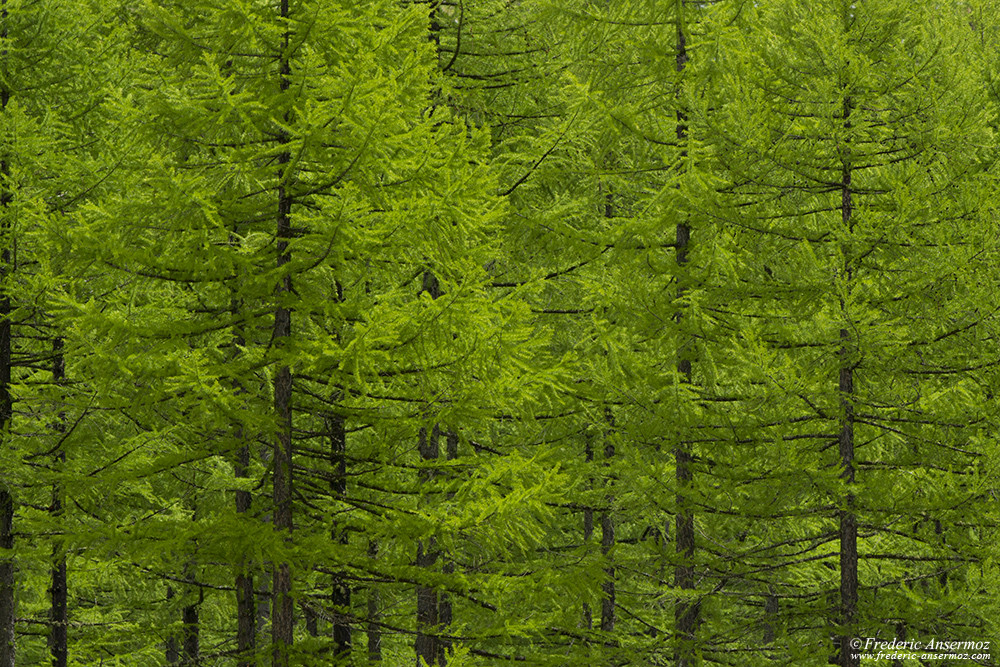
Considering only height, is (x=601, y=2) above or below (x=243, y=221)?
above

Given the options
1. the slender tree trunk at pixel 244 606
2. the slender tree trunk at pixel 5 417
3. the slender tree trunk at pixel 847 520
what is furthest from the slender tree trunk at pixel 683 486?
the slender tree trunk at pixel 5 417

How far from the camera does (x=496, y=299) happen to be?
1123 centimetres

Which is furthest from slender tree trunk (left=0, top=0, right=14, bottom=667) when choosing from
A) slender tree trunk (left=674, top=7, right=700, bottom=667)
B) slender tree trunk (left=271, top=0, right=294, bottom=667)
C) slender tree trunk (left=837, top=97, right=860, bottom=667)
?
slender tree trunk (left=837, top=97, right=860, bottom=667)

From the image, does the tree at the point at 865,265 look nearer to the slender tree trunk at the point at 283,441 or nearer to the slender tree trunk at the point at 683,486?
the slender tree trunk at the point at 683,486

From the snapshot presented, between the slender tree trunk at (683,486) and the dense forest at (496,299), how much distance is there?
0.22 feet

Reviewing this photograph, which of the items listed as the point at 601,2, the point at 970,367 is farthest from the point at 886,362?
the point at 601,2

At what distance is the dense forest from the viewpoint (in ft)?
27.4

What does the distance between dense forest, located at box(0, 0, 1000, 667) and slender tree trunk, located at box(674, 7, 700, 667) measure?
7 cm

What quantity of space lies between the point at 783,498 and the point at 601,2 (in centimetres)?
904

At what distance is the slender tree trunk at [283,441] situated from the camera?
8750 mm

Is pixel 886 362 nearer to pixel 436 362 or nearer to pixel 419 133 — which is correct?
pixel 436 362

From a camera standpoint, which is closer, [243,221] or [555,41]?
[243,221]

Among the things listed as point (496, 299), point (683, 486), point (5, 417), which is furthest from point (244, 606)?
point (683, 486)

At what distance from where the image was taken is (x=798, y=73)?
11.3 meters
